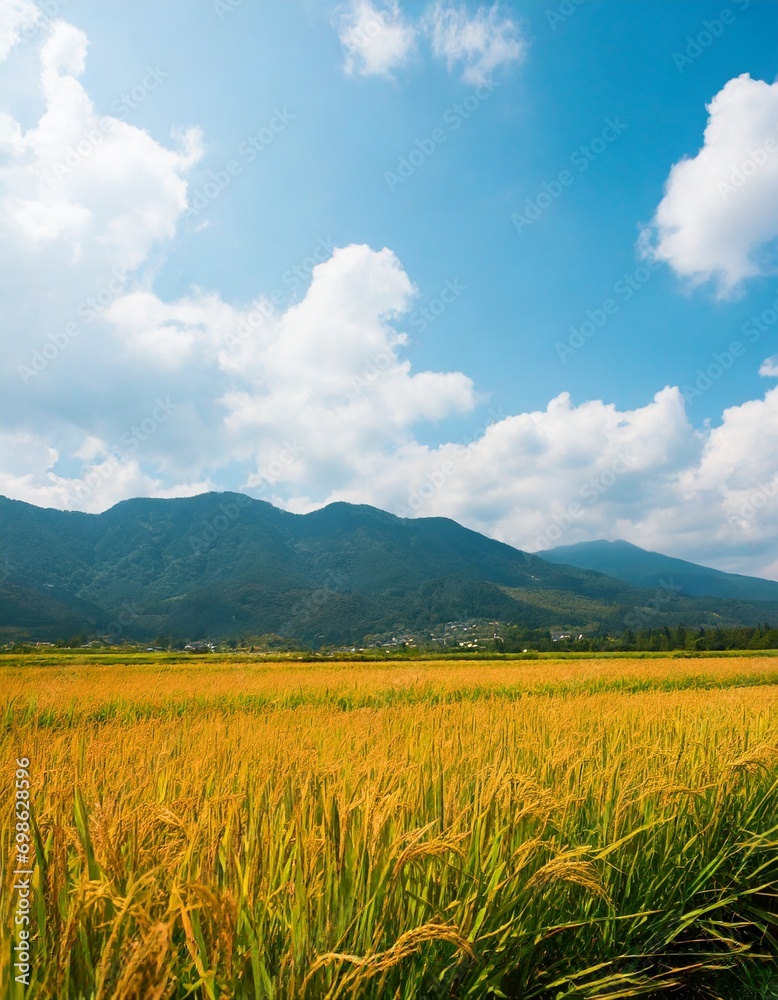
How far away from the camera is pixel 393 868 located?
1.72 metres

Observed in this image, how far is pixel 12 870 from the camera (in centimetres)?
175

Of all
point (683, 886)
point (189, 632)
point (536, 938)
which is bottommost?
point (189, 632)

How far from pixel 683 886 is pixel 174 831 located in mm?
2601

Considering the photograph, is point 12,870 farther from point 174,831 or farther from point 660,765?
point 660,765

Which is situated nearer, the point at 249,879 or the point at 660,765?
the point at 249,879

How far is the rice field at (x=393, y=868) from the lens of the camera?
1.38m

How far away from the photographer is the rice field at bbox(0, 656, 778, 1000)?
138cm

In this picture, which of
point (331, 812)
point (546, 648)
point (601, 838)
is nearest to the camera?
point (331, 812)

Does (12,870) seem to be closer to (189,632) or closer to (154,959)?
(154,959)

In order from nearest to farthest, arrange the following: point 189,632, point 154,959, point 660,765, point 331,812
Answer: point 154,959
point 331,812
point 660,765
point 189,632

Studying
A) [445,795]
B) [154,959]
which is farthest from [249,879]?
[445,795]

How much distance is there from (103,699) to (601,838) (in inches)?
450

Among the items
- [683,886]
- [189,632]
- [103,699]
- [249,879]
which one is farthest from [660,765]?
[189,632]

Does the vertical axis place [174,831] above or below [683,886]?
above
